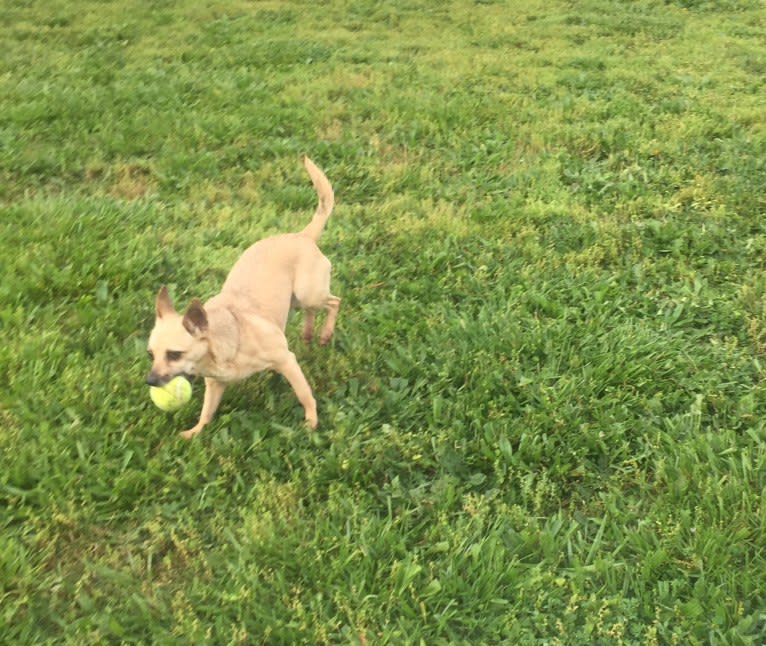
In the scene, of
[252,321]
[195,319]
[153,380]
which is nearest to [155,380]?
[153,380]

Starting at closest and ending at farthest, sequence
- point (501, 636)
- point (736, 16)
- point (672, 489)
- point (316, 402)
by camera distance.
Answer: point (501, 636) → point (672, 489) → point (316, 402) → point (736, 16)

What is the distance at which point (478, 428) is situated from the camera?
3.62 metres

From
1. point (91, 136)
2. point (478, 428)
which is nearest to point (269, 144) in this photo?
point (91, 136)

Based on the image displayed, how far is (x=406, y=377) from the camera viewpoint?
4066mm

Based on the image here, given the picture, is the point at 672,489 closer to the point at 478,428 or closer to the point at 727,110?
the point at 478,428

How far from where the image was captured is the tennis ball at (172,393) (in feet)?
11.2

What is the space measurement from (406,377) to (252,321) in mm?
1002

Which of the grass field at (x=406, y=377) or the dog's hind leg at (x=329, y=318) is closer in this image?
the grass field at (x=406, y=377)

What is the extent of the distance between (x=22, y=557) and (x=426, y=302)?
2.93 m

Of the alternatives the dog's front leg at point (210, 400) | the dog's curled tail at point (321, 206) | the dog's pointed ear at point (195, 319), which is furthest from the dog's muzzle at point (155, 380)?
the dog's curled tail at point (321, 206)

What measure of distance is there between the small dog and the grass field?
0.86 ft

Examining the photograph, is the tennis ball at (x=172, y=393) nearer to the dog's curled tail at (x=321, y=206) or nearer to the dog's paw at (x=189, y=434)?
the dog's paw at (x=189, y=434)

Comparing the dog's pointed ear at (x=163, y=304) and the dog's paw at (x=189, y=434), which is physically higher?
the dog's pointed ear at (x=163, y=304)

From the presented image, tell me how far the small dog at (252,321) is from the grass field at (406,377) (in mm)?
263
